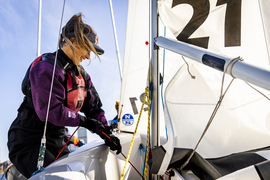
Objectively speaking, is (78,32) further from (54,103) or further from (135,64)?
(135,64)

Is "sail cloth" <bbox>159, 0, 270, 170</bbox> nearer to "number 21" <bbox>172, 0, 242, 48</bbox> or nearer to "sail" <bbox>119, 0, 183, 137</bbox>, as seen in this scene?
"number 21" <bbox>172, 0, 242, 48</bbox>

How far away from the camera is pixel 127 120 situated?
55.5 inches

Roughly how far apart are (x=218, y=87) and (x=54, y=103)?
724 mm

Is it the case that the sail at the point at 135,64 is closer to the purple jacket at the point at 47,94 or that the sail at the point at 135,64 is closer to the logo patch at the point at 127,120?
the logo patch at the point at 127,120

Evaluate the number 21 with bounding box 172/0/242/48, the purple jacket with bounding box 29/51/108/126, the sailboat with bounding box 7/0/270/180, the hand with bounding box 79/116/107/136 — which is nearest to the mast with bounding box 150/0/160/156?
the sailboat with bounding box 7/0/270/180

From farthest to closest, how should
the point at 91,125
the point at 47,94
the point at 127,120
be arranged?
the point at 127,120, the point at 91,125, the point at 47,94

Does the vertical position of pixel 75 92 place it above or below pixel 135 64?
below

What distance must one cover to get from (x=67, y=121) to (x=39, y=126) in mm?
176

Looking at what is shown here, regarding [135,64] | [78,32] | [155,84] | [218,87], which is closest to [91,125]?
[155,84]

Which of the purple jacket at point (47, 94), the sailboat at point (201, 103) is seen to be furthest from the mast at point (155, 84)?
the purple jacket at point (47, 94)

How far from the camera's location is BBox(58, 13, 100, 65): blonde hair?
3.14ft

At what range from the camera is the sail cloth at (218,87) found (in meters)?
0.71

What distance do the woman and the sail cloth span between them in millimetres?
370

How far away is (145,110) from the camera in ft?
4.67
